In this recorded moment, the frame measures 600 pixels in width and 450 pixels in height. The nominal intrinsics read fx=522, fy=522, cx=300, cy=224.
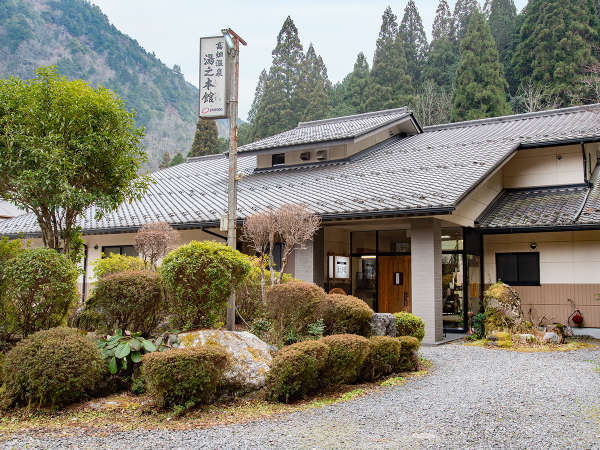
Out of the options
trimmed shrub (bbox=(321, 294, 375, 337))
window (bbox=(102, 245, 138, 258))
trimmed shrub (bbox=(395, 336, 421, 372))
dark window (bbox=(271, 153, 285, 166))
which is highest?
dark window (bbox=(271, 153, 285, 166))

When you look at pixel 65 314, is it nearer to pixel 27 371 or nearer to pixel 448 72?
pixel 27 371

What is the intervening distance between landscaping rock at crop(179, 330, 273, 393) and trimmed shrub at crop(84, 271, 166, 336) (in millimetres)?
924

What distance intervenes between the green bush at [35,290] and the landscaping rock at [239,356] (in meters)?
1.68

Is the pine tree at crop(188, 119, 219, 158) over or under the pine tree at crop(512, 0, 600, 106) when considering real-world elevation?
under

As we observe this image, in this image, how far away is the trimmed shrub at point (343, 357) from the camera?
6.64m

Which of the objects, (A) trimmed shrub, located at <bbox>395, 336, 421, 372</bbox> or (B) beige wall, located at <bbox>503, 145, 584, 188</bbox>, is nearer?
(A) trimmed shrub, located at <bbox>395, 336, 421, 372</bbox>

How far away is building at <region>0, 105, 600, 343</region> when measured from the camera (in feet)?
38.8

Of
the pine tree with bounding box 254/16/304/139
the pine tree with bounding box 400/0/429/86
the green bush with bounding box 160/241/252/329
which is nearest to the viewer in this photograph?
the green bush with bounding box 160/241/252/329

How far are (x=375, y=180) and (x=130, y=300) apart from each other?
856 centimetres

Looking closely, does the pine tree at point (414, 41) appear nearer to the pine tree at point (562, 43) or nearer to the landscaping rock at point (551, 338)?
the pine tree at point (562, 43)

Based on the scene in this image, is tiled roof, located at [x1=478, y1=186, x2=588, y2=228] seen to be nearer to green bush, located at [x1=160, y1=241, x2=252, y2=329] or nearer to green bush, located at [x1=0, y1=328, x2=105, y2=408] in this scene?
green bush, located at [x1=160, y1=241, x2=252, y2=329]

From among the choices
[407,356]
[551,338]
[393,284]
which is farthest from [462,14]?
[407,356]

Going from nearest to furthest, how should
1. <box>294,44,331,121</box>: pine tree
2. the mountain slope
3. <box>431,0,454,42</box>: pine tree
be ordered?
<box>294,44,331,121</box>: pine tree → <box>431,0,454,42</box>: pine tree → the mountain slope

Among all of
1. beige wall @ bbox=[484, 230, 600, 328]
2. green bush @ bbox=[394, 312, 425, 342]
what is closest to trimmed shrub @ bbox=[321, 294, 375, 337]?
green bush @ bbox=[394, 312, 425, 342]
